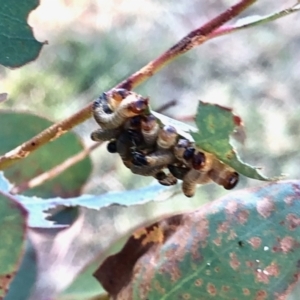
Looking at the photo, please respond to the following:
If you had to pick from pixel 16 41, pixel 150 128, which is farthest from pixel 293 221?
pixel 16 41

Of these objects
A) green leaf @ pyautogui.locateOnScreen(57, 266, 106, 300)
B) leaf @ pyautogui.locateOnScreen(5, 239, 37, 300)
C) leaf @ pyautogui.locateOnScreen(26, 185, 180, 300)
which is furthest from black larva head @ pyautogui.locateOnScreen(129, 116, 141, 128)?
leaf @ pyautogui.locateOnScreen(26, 185, 180, 300)

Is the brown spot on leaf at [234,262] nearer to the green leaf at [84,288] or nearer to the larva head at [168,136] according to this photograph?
the larva head at [168,136]

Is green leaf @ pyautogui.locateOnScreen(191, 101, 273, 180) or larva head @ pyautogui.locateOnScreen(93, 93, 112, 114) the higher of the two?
green leaf @ pyautogui.locateOnScreen(191, 101, 273, 180)

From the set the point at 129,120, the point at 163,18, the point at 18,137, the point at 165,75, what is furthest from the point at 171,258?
the point at 163,18

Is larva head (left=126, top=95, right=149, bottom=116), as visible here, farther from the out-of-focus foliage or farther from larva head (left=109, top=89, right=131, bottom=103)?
the out-of-focus foliage

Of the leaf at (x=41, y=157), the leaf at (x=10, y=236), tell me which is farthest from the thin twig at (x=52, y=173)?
the leaf at (x=10, y=236)
